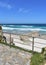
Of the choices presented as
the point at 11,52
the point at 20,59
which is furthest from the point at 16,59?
the point at 11,52

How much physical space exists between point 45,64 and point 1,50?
322cm

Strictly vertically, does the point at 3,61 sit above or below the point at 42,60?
below

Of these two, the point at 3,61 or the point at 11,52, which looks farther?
the point at 11,52

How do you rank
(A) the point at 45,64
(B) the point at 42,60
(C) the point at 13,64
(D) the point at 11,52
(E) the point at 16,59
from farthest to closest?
(D) the point at 11,52 → (E) the point at 16,59 → (C) the point at 13,64 → (B) the point at 42,60 → (A) the point at 45,64

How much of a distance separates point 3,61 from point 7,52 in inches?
32.6

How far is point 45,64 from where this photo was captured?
337 cm

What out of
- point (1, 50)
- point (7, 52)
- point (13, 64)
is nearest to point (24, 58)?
point (13, 64)

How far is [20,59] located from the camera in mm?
5254

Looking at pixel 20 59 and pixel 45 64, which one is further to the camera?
pixel 20 59

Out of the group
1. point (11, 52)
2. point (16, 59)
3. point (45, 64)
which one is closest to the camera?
point (45, 64)

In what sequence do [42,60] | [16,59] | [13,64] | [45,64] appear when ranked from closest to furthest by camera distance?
[45,64], [42,60], [13,64], [16,59]

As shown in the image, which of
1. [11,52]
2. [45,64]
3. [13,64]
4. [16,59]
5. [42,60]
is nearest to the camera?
[45,64]

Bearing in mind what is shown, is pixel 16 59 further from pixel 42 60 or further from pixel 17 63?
pixel 42 60

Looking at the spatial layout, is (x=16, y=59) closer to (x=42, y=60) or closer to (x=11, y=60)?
(x=11, y=60)
